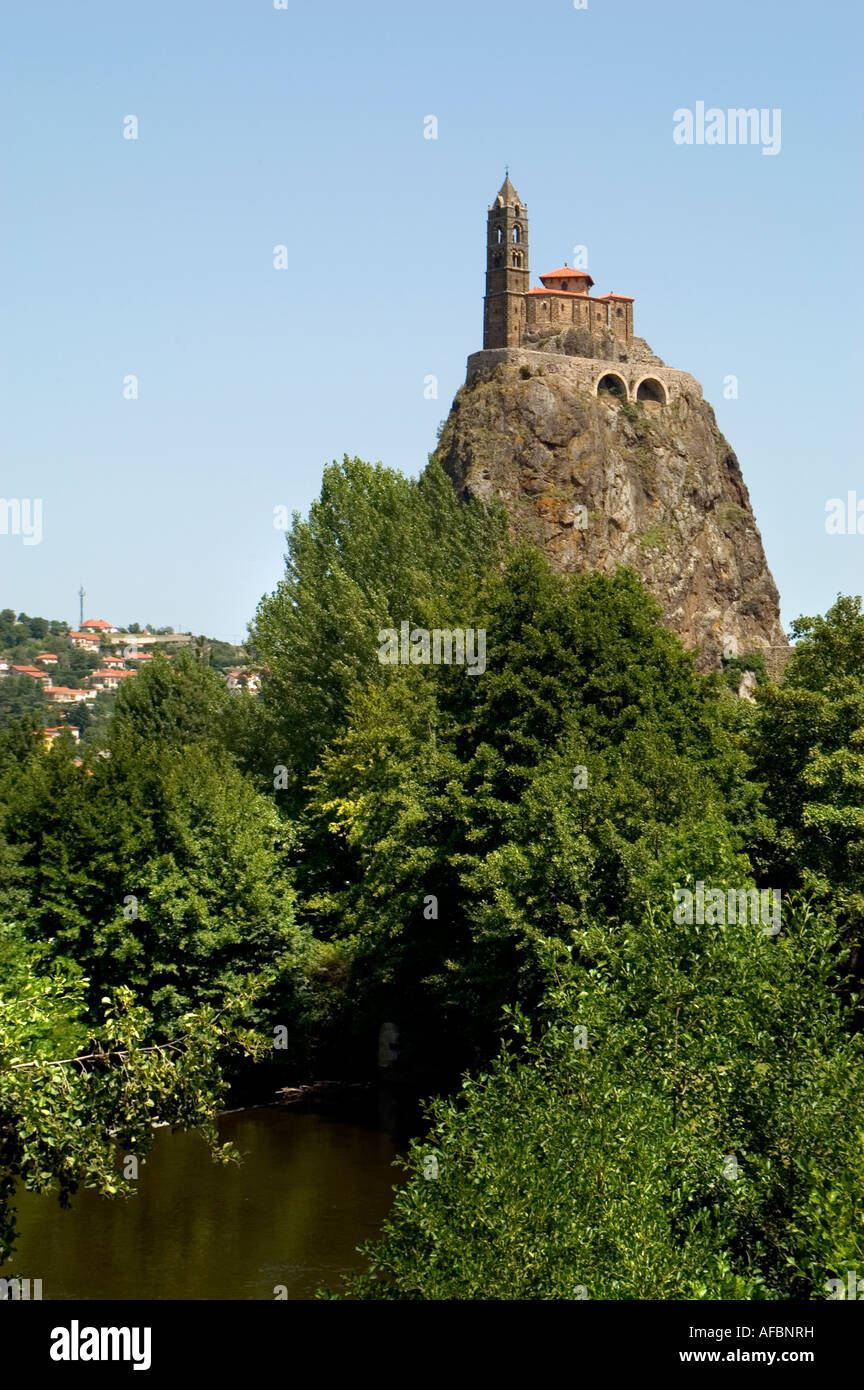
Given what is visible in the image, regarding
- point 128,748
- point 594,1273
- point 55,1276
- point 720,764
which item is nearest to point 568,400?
point 128,748

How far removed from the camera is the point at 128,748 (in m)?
46.8

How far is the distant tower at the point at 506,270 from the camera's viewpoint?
118 meters

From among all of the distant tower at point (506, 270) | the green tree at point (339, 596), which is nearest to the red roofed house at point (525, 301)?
the distant tower at point (506, 270)

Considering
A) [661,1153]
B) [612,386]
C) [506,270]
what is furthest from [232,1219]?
[506,270]

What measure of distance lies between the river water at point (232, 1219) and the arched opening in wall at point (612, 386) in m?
85.8

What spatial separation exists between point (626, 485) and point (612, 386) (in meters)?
8.51

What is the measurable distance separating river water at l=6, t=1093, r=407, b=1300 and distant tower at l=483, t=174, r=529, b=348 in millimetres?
86833

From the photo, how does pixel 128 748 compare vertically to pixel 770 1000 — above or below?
above

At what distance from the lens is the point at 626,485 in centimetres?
11550

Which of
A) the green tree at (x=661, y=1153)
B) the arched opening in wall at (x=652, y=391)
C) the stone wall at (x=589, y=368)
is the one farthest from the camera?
the arched opening in wall at (x=652, y=391)

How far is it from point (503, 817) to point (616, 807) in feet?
10.1

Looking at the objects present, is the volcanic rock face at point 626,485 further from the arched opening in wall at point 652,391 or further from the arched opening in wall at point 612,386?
the arched opening in wall at point 612,386

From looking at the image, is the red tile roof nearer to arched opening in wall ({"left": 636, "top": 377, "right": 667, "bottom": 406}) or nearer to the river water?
arched opening in wall ({"left": 636, "top": 377, "right": 667, "bottom": 406})
